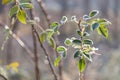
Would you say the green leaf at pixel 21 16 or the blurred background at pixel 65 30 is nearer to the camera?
the green leaf at pixel 21 16

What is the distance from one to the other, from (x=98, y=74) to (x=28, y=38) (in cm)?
184

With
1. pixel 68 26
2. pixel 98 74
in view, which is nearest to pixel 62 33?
pixel 68 26

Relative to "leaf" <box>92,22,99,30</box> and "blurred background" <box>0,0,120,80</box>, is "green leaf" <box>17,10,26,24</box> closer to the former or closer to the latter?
"leaf" <box>92,22,99,30</box>

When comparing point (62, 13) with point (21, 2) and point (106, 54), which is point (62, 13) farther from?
point (21, 2)

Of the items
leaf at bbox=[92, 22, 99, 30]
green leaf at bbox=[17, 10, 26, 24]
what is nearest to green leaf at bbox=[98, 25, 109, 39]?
leaf at bbox=[92, 22, 99, 30]

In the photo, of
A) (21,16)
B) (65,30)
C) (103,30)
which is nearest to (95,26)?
(103,30)

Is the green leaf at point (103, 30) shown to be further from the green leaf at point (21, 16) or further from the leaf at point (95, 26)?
the green leaf at point (21, 16)

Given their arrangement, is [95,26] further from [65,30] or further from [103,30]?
[65,30]

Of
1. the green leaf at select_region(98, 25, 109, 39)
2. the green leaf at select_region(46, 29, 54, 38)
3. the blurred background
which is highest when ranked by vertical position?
the blurred background

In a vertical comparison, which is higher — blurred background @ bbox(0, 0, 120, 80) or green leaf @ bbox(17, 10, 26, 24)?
blurred background @ bbox(0, 0, 120, 80)

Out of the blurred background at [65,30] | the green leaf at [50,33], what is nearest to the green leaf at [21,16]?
the green leaf at [50,33]

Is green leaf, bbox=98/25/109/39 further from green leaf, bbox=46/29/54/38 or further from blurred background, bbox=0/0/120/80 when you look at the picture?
blurred background, bbox=0/0/120/80

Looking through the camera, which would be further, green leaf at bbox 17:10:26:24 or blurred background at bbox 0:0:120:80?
blurred background at bbox 0:0:120:80

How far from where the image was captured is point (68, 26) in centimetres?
552
